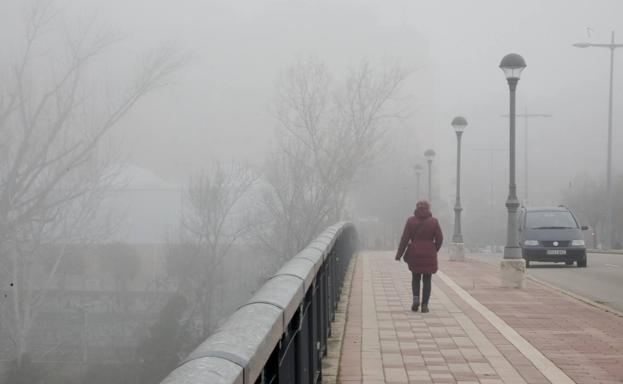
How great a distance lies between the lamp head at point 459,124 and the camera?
98.8 ft

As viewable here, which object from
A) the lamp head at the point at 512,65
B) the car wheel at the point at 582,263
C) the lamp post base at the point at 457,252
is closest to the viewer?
the lamp head at the point at 512,65

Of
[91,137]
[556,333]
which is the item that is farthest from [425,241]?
[91,137]

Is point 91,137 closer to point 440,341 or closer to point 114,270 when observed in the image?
point 114,270

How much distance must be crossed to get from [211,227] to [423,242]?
6126 cm

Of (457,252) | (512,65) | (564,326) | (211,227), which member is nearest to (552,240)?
(457,252)

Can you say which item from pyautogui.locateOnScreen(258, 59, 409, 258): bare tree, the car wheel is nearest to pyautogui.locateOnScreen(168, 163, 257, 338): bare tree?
pyautogui.locateOnScreen(258, 59, 409, 258): bare tree

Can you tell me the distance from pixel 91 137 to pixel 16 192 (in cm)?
739

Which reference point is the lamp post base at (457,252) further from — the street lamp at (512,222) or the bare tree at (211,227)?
the bare tree at (211,227)

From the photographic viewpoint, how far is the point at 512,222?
56.4 ft

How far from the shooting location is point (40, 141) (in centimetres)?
5138

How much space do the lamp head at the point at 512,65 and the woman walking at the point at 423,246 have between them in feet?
19.4

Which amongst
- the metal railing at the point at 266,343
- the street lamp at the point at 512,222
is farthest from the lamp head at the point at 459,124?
the metal railing at the point at 266,343

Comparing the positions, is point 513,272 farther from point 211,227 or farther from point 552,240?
point 211,227

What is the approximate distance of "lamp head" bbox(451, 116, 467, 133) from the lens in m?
30.1
